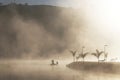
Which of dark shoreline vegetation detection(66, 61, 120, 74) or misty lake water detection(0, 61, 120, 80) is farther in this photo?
dark shoreline vegetation detection(66, 61, 120, 74)

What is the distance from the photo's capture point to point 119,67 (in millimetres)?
101312

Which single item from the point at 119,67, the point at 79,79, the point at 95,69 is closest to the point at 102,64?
the point at 95,69

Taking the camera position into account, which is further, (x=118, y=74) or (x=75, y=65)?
(x=75, y=65)

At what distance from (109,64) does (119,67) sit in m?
4.97

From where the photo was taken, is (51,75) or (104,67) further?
(104,67)

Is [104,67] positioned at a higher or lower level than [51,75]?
higher

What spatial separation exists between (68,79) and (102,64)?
41078 mm

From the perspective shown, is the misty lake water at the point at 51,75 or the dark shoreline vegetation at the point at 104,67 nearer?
the misty lake water at the point at 51,75

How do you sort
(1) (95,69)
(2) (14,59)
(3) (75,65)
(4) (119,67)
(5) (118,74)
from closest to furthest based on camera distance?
(5) (118,74) < (4) (119,67) < (1) (95,69) < (3) (75,65) < (2) (14,59)

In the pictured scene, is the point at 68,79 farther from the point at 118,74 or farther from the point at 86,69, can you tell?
the point at 86,69

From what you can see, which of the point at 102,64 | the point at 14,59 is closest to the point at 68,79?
the point at 102,64

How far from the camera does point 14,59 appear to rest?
647 ft

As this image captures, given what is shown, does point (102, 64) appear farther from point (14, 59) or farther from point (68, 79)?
point (14, 59)

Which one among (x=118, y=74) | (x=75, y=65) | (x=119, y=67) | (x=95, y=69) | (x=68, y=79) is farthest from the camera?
(x=75, y=65)
